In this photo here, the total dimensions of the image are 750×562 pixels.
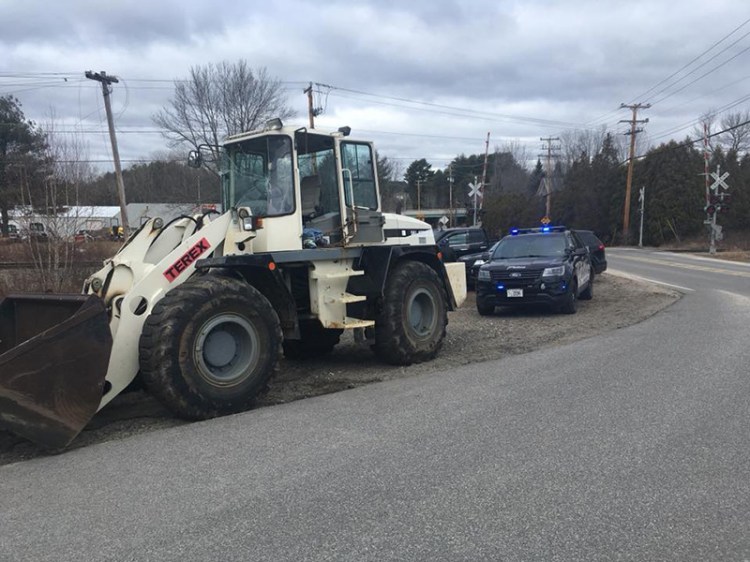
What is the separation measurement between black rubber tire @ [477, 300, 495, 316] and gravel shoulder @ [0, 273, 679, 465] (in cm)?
23

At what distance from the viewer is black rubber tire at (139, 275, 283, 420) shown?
572 centimetres

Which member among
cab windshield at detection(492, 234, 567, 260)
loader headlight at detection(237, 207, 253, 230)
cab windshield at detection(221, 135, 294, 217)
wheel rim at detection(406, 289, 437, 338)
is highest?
cab windshield at detection(221, 135, 294, 217)

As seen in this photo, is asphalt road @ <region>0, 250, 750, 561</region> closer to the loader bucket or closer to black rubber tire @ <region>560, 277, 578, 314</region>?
the loader bucket

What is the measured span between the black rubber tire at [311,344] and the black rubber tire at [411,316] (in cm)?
93

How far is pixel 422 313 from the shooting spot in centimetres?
918

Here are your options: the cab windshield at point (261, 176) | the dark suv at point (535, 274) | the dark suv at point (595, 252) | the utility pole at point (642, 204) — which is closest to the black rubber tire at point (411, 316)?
the cab windshield at point (261, 176)

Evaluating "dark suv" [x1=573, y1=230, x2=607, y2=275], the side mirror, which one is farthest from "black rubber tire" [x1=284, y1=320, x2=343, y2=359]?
"dark suv" [x1=573, y1=230, x2=607, y2=275]

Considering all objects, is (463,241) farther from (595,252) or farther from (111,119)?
(111,119)

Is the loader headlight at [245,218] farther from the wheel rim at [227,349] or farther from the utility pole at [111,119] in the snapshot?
the utility pole at [111,119]

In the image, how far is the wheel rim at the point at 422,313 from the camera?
8969mm

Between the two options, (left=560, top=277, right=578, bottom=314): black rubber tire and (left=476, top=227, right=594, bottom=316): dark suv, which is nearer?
(left=476, top=227, right=594, bottom=316): dark suv

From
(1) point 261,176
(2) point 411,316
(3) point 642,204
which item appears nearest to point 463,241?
(2) point 411,316

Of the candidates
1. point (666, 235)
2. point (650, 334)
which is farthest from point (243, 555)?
point (666, 235)

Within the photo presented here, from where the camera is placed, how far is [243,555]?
3.49m
